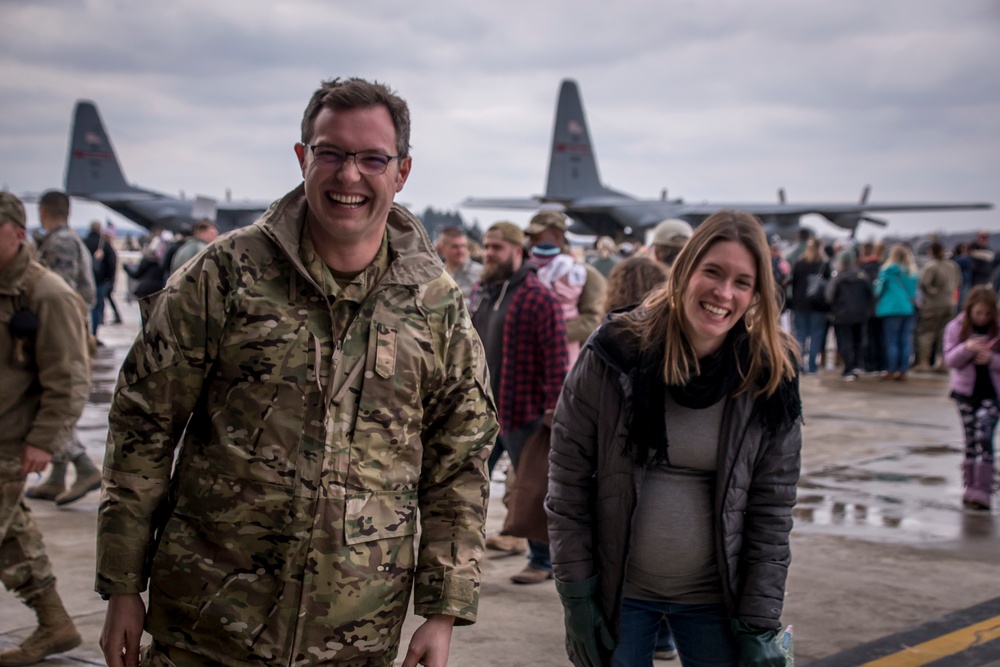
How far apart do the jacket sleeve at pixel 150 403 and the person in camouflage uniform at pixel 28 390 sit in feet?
7.14

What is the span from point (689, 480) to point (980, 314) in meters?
5.74

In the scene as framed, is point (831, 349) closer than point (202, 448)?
No

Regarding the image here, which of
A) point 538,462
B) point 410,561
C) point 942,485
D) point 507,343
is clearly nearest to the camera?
point 410,561

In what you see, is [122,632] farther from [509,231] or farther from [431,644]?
[509,231]

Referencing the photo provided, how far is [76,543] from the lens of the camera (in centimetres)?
654

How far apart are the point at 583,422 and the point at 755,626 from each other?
29.9 inches

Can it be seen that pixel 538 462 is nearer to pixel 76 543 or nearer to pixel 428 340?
pixel 428 340

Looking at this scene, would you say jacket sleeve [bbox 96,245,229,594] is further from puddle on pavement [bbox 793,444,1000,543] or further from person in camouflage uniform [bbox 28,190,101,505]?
puddle on pavement [bbox 793,444,1000,543]

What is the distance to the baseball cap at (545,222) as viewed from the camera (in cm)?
778

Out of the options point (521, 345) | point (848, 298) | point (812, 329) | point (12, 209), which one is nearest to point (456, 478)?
point (12, 209)

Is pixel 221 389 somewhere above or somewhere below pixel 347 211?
below

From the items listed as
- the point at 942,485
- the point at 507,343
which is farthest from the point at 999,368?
the point at 507,343

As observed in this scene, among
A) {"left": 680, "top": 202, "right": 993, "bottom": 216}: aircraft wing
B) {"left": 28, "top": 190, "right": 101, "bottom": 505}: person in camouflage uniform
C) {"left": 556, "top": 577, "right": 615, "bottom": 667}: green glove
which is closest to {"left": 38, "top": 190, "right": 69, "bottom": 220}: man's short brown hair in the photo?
{"left": 28, "top": 190, "right": 101, "bottom": 505}: person in camouflage uniform

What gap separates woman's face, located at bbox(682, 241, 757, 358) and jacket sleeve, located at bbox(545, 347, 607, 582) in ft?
1.07
